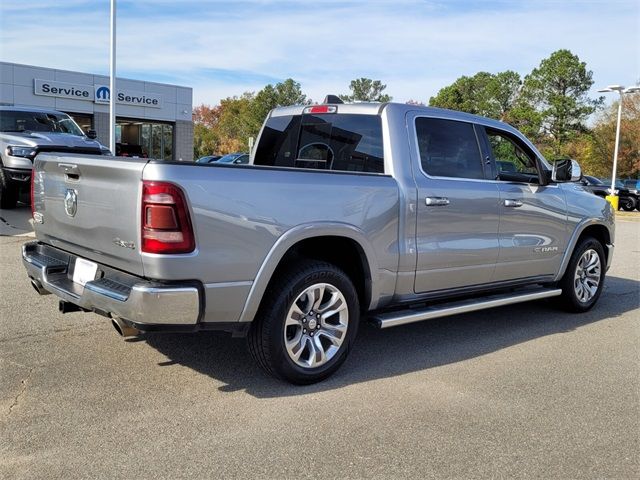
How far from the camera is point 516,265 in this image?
17.5 ft

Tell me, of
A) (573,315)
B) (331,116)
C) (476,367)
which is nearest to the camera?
(476,367)

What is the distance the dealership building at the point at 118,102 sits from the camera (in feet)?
80.1

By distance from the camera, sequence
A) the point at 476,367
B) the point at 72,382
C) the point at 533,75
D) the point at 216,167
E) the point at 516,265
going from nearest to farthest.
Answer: the point at 216,167
the point at 72,382
the point at 476,367
the point at 516,265
the point at 533,75

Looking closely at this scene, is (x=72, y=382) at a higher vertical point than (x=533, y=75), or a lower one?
lower

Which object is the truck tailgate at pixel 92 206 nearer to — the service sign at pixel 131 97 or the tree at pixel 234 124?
the service sign at pixel 131 97

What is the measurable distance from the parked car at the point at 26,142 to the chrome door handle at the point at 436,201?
784 centimetres

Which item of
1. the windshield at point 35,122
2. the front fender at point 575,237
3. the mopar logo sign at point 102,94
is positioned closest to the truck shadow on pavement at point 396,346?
the front fender at point 575,237

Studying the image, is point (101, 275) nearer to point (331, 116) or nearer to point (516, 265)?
point (331, 116)

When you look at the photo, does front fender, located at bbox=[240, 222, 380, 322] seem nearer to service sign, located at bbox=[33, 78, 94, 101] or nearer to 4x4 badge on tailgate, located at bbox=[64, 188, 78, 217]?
4x4 badge on tailgate, located at bbox=[64, 188, 78, 217]

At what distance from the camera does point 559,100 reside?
43844 millimetres

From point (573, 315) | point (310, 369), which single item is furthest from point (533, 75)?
point (310, 369)

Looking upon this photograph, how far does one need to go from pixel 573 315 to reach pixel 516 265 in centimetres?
138

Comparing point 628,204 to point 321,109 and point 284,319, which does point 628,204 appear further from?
point 284,319

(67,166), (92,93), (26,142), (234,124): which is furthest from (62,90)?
(234,124)
